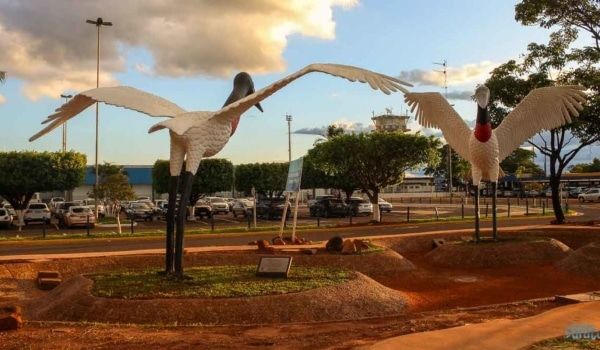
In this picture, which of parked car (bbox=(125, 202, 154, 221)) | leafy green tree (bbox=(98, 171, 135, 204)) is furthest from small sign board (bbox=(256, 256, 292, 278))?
parked car (bbox=(125, 202, 154, 221))

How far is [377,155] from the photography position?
28.0 m

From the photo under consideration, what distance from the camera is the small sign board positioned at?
10992mm

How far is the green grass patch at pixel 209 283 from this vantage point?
9242 mm

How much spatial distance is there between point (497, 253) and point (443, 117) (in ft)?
14.4

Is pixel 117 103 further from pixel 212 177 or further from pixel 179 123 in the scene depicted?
pixel 212 177

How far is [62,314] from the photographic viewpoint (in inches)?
351

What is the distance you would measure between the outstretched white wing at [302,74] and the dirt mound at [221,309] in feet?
9.48

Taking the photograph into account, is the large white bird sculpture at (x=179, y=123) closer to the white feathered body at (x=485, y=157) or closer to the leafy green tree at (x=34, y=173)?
the white feathered body at (x=485, y=157)

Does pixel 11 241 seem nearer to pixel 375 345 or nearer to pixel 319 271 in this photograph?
pixel 319 271

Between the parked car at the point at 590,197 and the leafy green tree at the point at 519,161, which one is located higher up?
the leafy green tree at the point at 519,161

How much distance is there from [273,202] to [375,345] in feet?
98.5

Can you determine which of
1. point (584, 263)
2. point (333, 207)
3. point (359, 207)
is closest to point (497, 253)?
point (584, 263)

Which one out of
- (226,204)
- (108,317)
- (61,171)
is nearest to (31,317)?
(108,317)

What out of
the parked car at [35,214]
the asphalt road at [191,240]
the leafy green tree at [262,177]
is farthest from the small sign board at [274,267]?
the leafy green tree at [262,177]
